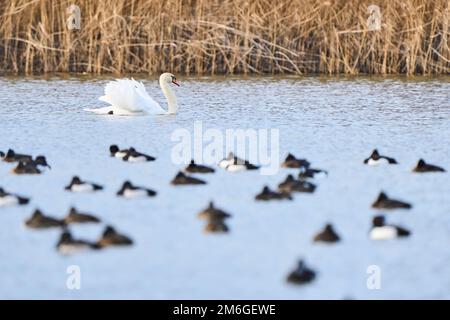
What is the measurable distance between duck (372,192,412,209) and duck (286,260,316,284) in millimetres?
2298

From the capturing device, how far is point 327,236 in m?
9.16

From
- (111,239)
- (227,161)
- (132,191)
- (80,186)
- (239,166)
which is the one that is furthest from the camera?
(227,161)

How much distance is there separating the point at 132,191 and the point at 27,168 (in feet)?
5.82

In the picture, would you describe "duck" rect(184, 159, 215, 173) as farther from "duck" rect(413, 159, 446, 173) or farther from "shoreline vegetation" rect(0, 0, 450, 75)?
"shoreline vegetation" rect(0, 0, 450, 75)

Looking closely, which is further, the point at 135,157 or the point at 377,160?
the point at 135,157

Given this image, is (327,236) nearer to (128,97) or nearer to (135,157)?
(135,157)

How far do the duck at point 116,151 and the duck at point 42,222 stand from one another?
3.37 meters

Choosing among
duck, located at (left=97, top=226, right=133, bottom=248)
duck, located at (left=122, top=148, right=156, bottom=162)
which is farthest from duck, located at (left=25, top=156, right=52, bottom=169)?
duck, located at (left=97, top=226, right=133, bottom=248)

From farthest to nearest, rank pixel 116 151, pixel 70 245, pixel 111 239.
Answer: pixel 116 151 → pixel 111 239 → pixel 70 245

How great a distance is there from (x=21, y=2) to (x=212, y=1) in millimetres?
3495

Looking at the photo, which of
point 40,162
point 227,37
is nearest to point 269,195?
point 40,162

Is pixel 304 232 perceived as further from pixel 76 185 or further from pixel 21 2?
pixel 21 2

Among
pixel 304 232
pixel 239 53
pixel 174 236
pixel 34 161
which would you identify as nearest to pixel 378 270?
pixel 304 232

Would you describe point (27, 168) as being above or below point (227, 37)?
below
